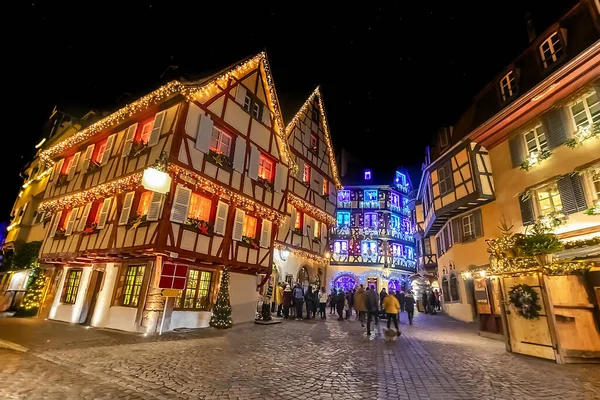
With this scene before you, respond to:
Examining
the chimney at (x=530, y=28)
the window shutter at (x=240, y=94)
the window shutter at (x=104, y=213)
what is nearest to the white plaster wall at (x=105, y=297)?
the window shutter at (x=104, y=213)

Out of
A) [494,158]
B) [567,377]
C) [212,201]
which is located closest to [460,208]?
[494,158]

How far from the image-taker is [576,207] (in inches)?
446

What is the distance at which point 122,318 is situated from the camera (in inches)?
482

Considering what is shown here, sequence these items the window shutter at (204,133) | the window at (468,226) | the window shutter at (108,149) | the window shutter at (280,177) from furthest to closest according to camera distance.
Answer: the window shutter at (280,177)
the window at (468,226)
the window shutter at (108,149)
the window shutter at (204,133)

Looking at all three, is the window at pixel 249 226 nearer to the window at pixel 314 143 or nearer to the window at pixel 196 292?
the window at pixel 196 292

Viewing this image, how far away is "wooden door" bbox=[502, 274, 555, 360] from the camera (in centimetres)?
803

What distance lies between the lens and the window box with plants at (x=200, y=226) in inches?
498

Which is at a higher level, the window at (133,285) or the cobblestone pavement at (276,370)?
the window at (133,285)

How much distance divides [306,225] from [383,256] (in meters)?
14.1


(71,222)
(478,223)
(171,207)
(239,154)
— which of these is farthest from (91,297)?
(478,223)

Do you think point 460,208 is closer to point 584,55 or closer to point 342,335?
point 584,55

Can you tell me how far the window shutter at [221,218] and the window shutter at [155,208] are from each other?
110 inches

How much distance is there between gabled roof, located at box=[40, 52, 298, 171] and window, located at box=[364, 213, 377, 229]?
16.8 metres

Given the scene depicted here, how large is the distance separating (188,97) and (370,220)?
25.4 metres
